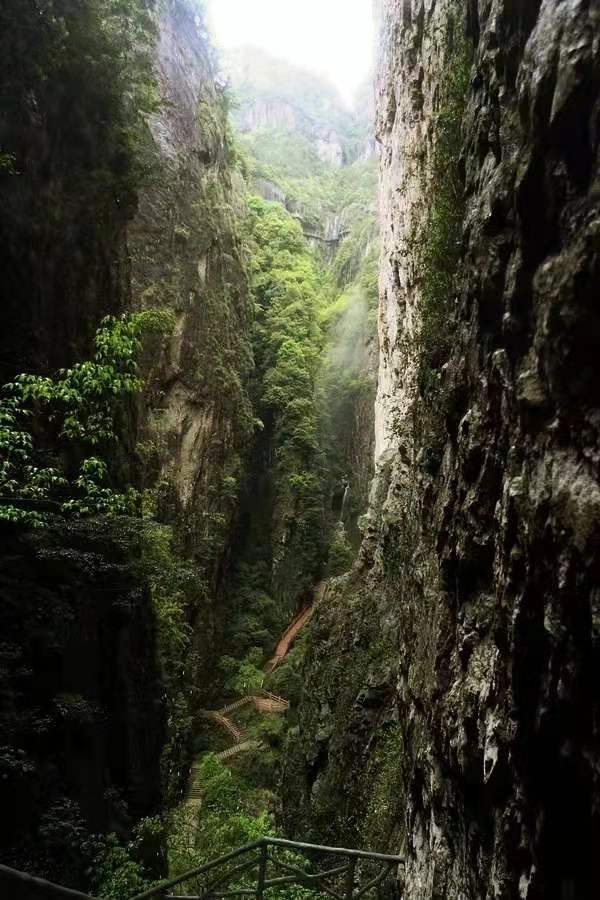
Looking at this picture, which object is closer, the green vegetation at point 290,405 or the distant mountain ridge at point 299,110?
the green vegetation at point 290,405

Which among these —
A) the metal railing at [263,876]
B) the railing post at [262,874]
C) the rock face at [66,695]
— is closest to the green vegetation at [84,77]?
the rock face at [66,695]

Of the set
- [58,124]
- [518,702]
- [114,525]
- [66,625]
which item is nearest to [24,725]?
[66,625]

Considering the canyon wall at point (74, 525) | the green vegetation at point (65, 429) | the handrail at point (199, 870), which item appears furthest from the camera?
the canyon wall at point (74, 525)

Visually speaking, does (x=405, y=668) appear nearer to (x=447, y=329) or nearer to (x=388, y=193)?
(x=447, y=329)

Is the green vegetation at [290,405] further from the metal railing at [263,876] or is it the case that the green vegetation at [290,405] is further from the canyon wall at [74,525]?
the metal railing at [263,876]

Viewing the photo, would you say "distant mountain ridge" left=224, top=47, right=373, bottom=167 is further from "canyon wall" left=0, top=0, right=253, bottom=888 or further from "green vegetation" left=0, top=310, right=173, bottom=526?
"green vegetation" left=0, top=310, right=173, bottom=526

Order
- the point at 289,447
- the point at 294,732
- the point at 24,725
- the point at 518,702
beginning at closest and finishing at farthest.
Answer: the point at 518,702 < the point at 24,725 < the point at 294,732 < the point at 289,447

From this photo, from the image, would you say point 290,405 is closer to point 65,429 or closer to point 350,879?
point 65,429
